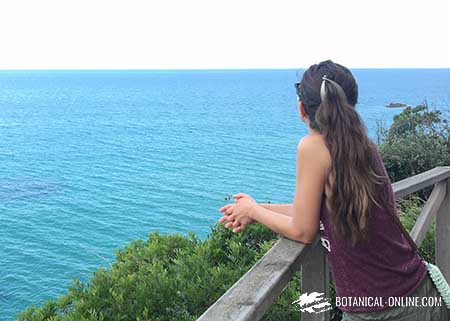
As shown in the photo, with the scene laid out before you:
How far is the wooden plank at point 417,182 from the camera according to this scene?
296cm

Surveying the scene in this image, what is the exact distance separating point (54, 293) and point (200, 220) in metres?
9.35

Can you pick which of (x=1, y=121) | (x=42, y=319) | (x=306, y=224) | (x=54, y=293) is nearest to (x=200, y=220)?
(x=54, y=293)

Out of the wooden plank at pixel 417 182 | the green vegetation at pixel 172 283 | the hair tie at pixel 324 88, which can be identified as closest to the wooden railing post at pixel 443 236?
the wooden plank at pixel 417 182

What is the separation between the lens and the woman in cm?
180

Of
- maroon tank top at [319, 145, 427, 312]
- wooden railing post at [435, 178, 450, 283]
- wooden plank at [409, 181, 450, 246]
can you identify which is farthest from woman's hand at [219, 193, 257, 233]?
wooden railing post at [435, 178, 450, 283]

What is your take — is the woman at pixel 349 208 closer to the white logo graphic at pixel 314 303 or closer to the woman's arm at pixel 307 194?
the woman's arm at pixel 307 194

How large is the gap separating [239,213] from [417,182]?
1464mm

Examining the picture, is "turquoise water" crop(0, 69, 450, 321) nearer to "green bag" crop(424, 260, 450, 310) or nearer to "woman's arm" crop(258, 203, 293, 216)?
"woman's arm" crop(258, 203, 293, 216)

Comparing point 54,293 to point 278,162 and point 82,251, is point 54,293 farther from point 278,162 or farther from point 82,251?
point 278,162

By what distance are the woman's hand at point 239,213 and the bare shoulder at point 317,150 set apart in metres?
0.39

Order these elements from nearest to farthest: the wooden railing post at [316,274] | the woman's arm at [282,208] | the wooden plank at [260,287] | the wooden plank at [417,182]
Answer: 1. the wooden plank at [260,287]
2. the wooden railing post at [316,274]
3. the woman's arm at [282,208]
4. the wooden plank at [417,182]

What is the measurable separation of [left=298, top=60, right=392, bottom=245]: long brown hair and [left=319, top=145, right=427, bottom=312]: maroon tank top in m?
0.04

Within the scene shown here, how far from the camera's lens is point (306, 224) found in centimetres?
189

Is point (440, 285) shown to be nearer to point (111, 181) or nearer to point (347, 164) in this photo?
point (347, 164)
